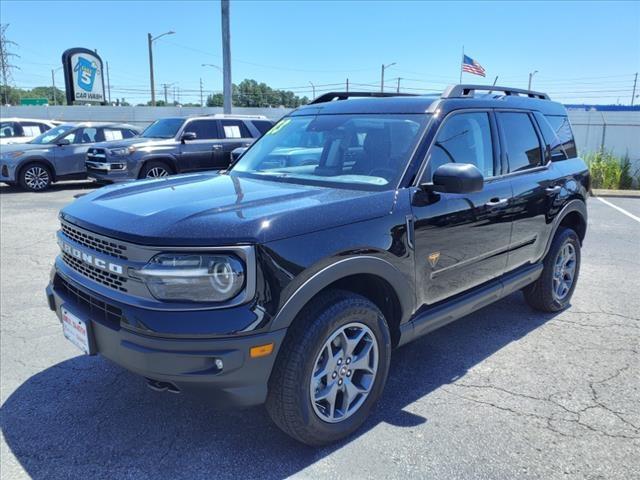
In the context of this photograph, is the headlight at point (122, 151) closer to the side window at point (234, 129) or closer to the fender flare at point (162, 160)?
the fender flare at point (162, 160)

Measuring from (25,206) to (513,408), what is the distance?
1061 cm

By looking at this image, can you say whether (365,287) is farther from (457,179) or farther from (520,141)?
(520,141)

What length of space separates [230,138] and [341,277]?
10935 mm

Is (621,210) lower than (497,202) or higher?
lower

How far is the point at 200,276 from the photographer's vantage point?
7.60 ft

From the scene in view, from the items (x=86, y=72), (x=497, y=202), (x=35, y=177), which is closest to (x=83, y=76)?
(x=86, y=72)

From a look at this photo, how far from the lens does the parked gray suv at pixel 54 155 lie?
41.7ft

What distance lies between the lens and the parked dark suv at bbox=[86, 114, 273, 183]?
38.0 feet

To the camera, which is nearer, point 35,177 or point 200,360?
point 200,360

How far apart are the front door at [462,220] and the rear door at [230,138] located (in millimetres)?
9639

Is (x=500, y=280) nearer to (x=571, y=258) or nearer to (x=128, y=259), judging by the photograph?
(x=571, y=258)

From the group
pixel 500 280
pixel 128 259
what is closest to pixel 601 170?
pixel 500 280

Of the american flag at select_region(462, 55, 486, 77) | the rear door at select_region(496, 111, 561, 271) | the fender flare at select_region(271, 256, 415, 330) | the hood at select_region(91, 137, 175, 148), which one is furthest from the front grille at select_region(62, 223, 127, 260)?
the american flag at select_region(462, 55, 486, 77)

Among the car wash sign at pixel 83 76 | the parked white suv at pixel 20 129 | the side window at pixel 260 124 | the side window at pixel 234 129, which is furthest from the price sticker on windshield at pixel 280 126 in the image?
the car wash sign at pixel 83 76
